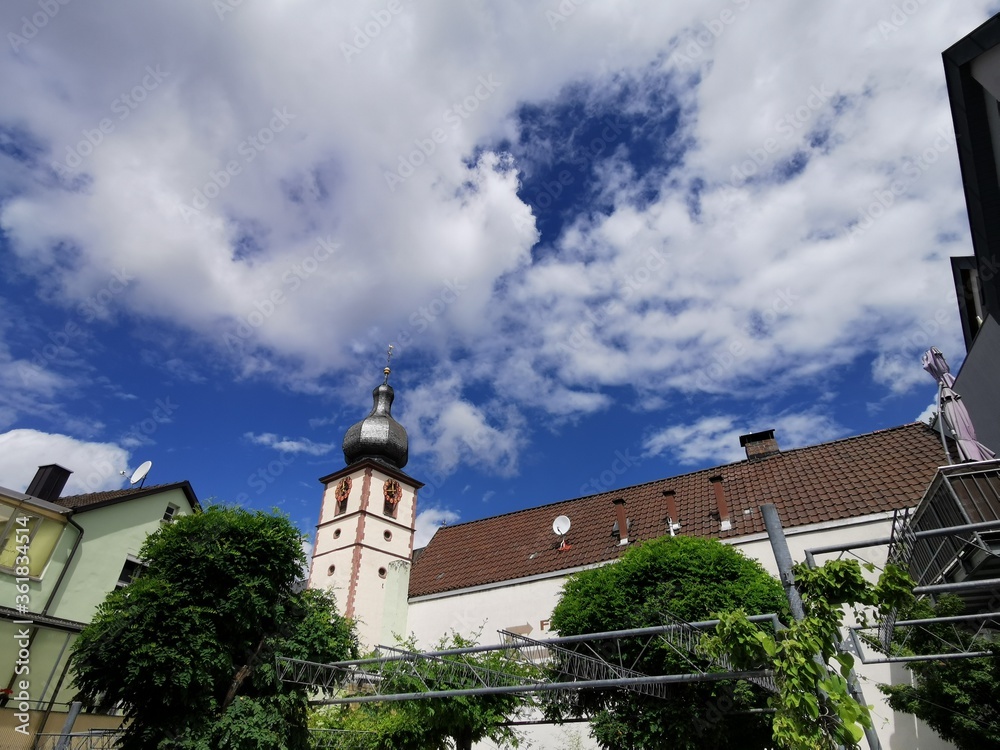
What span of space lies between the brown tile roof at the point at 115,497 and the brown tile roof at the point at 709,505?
12.0 metres

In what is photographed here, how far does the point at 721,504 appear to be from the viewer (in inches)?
939

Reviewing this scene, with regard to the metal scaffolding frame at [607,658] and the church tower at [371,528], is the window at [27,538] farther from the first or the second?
the church tower at [371,528]

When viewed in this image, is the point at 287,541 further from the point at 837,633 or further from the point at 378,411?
the point at 378,411

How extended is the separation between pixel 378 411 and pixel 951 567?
30.4 metres

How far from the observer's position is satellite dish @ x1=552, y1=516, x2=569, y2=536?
26984mm

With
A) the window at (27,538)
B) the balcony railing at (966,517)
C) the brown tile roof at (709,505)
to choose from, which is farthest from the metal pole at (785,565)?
the window at (27,538)

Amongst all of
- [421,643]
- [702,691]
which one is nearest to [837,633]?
[702,691]

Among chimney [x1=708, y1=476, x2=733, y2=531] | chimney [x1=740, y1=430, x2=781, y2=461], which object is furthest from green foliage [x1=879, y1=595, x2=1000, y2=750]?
chimney [x1=740, y1=430, x2=781, y2=461]

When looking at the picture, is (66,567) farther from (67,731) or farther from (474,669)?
(474,669)

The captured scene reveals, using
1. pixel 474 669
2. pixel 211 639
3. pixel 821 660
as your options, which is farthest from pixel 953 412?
pixel 211 639

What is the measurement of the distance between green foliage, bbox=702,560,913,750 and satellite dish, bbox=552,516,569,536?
20.7m

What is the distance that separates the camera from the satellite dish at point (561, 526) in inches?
1062

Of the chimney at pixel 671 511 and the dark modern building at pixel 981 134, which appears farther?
the chimney at pixel 671 511

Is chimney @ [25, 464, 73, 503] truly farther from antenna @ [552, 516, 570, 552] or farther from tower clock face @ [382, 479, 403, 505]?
antenna @ [552, 516, 570, 552]
